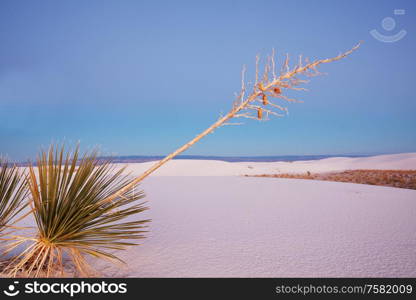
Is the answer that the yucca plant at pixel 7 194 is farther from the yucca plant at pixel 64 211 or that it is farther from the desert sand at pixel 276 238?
the desert sand at pixel 276 238

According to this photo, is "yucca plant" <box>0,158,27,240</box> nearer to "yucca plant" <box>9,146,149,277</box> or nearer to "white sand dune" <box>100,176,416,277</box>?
"yucca plant" <box>9,146,149,277</box>

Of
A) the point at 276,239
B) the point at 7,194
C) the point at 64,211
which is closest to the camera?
the point at 64,211

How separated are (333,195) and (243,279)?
6.29 m

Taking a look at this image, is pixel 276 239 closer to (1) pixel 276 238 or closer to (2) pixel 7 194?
(1) pixel 276 238

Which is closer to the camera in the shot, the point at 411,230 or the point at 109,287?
the point at 109,287

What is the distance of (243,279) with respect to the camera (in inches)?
101

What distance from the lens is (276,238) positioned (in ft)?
12.9

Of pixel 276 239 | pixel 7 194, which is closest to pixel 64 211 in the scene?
pixel 7 194

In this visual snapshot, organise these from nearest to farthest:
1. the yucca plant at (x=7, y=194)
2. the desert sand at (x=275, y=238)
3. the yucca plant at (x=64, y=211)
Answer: the yucca plant at (x=64, y=211) → the yucca plant at (x=7, y=194) → the desert sand at (x=275, y=238)

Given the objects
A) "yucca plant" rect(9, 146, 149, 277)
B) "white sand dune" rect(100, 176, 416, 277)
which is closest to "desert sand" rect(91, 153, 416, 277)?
"white sand dune" rect(100, 176, 416, 277)

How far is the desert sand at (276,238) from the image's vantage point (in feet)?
9.41

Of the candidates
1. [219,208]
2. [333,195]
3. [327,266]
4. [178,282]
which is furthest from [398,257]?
[333,195]

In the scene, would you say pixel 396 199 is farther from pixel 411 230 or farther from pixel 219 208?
pixel 219 208

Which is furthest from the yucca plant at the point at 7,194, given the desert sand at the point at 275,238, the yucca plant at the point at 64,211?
the desert sand at the point at 275,238
